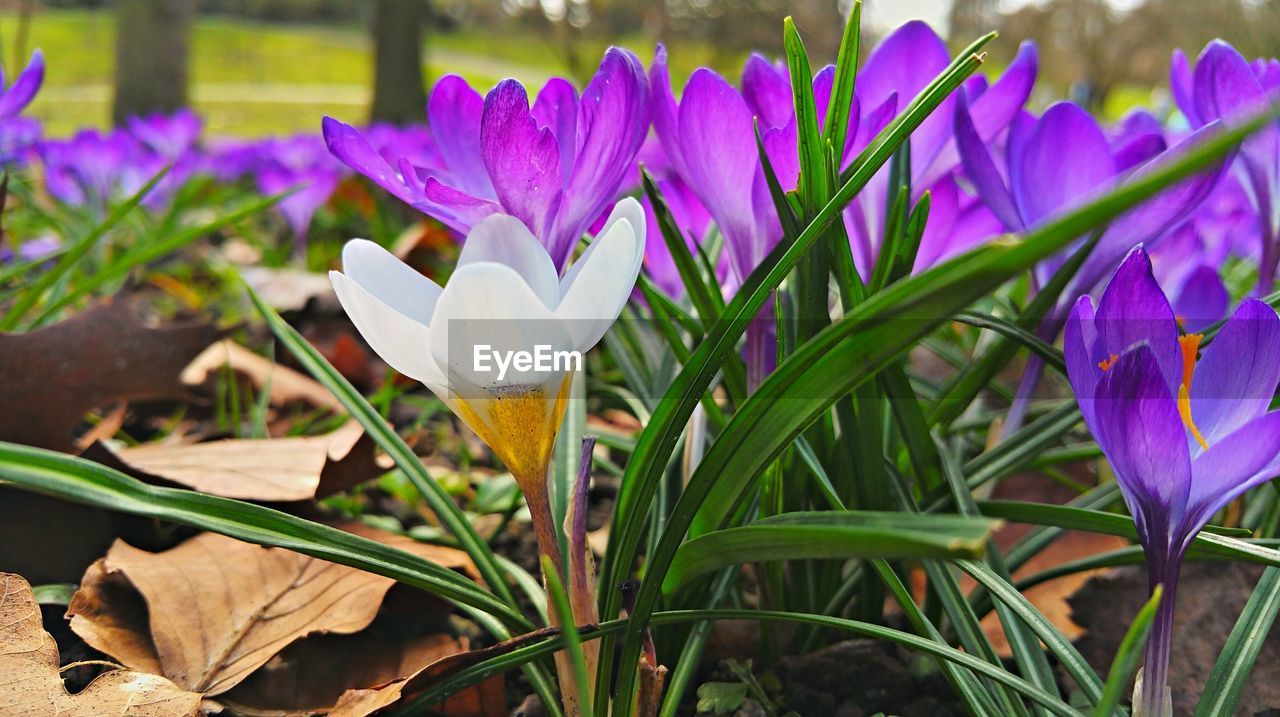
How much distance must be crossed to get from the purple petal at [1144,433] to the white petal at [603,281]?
252 mm

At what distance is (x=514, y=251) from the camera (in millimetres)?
518

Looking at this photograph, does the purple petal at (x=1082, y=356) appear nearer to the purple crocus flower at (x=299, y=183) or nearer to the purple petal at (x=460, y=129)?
the purple petal at (x=460, y=129)

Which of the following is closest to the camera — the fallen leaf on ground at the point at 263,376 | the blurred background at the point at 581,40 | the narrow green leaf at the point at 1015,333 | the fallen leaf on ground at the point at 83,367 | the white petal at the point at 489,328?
the white petal at the point at 489,328

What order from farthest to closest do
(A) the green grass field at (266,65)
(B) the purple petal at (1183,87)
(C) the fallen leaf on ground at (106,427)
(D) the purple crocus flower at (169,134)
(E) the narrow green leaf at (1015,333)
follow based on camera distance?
(A) the green grass field at (266,65), (D) the purple crocus flower at (169,134), (C) the fallen leaf on ground at (106,427), (B) the purple petal at (1183,87), (E) the narrow green leaf at (1015,333)

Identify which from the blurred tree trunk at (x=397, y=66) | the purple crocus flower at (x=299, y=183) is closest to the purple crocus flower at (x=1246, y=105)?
the purple crocus flower at (x=299, y=183)

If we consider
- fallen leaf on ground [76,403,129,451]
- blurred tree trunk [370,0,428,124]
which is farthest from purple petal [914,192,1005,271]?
blurred tree trunk [370,0,428,124]

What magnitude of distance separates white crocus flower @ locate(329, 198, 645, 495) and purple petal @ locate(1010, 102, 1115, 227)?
0.33 metres

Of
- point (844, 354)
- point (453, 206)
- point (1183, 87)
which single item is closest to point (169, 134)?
point (453, 206)

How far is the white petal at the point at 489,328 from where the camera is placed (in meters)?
0.45

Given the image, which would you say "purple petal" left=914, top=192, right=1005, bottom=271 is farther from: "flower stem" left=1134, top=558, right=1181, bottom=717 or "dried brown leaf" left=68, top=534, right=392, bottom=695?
"dried brown leaf" left=68, top=534, right=392, bottom=695

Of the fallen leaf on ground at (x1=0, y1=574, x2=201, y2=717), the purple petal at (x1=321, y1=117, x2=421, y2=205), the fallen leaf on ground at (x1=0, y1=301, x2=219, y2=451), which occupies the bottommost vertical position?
the fallen leaf on ground at (x1=0, y1=574, x2=201, y2=717)

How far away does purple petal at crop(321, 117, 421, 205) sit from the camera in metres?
0.55

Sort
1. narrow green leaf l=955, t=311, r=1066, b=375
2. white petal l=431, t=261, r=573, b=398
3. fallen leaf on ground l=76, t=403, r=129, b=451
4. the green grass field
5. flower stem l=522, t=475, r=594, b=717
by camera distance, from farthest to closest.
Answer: the green grass field, fallen leaf on ground l=76, t=403, r=129, b=451, narrow green leaf l=955, t=311, r=1066, b=375, flower stem l=522, t=475, r=594, b=717, white petal l=431, t=261, r=573, b=398

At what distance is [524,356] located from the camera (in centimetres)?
49
